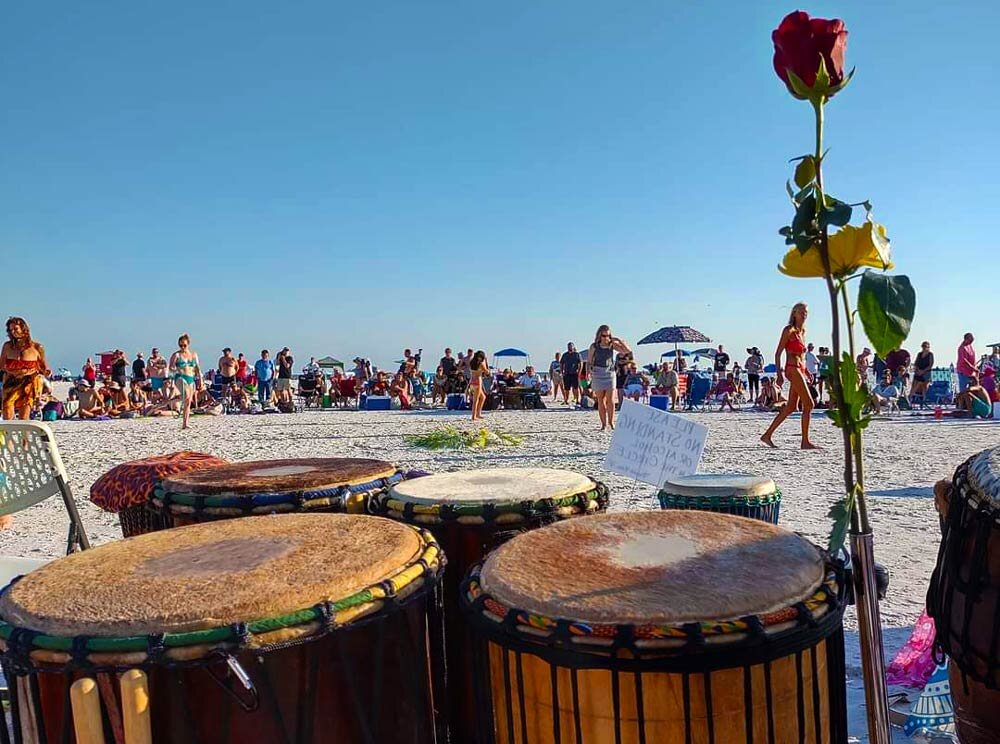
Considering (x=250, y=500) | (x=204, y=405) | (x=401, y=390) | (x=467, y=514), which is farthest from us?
(x=401, y=390)

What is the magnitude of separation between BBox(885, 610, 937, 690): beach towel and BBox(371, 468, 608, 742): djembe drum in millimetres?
1221

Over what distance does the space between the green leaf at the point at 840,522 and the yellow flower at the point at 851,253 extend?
0.40 m

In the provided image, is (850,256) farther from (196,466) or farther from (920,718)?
(196,466)

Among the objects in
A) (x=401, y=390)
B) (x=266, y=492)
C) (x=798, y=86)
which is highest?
(x=798, y=86)

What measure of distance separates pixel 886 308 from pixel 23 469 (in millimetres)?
2812

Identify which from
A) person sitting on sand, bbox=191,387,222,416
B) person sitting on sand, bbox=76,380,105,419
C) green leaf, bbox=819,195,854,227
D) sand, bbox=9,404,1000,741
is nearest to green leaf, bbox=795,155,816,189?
green leaf, bbox=819,195,854,227

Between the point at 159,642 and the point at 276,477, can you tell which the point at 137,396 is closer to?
the point at 276,477

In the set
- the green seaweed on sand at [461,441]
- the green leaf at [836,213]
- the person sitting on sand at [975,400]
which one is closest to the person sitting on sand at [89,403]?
the green seaweed on sand at [461,441]

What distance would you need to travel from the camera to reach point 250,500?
6.32ft

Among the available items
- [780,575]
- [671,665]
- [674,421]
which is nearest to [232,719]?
[671,665]

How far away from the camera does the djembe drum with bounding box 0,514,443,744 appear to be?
1.14 m

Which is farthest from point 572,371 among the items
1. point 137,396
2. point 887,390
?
point 137,396

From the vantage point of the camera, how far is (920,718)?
2.05 meters

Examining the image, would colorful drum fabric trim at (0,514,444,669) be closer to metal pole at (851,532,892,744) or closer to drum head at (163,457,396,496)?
drum head at (163,457,396,496)
